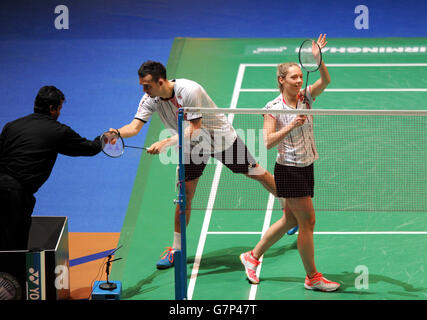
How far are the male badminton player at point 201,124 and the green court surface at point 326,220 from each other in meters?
0.13

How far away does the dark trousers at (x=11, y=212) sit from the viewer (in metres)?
6.45

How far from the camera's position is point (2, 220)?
646cm

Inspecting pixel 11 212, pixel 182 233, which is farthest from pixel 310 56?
pixel 11 212

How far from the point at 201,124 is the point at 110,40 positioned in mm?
6605

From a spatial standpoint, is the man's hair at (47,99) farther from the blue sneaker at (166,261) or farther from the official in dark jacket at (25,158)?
the blue sneaker at (166,261)

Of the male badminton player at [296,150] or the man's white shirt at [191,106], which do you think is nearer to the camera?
the male badminton player at [296,150]

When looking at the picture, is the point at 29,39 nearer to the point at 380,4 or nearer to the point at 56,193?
the point at 56,193

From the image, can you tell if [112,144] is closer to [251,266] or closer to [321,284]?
[251,266]

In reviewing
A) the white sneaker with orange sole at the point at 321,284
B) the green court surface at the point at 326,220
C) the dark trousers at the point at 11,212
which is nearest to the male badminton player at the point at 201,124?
the green court surface at the point at 326,220

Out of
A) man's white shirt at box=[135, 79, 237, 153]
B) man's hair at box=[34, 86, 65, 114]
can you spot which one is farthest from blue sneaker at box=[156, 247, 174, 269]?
man's hair at box=[34, 86, 65, 114]

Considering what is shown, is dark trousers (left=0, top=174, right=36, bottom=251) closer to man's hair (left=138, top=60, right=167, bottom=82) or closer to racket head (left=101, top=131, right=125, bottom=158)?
racket head (left=101, top=131, right=125, bottom=158)

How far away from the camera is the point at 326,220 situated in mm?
8461

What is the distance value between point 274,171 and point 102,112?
4.72m

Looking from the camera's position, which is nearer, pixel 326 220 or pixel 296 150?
pixel 296 150
